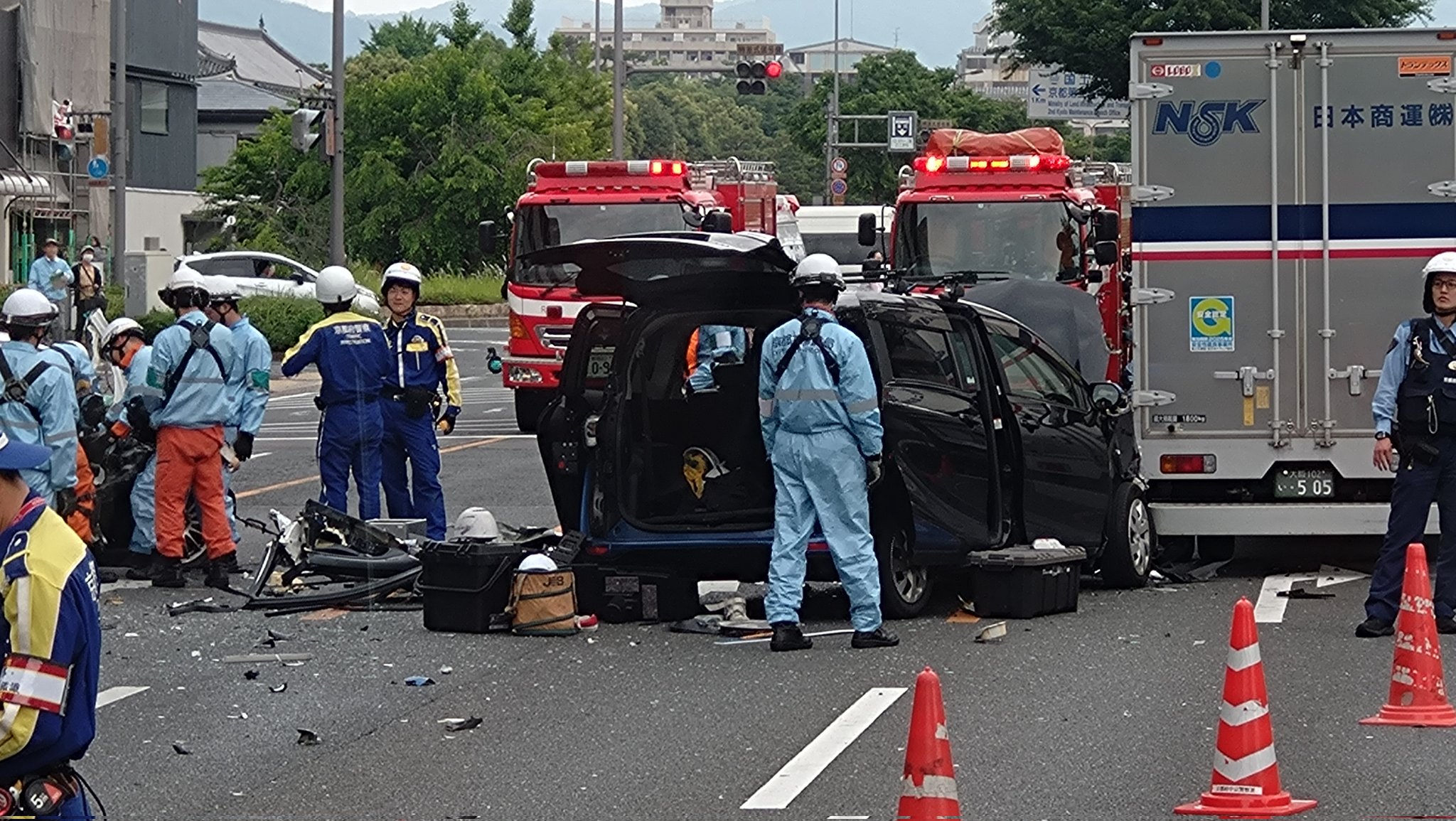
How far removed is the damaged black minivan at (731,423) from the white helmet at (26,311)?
2.49 metres

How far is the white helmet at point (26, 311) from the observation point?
1177 cm

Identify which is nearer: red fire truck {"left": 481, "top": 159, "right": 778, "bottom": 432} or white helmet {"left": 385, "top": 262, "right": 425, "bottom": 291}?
white helmet {"left": 385, "top": 262, "right": 425, "bottom": 291}

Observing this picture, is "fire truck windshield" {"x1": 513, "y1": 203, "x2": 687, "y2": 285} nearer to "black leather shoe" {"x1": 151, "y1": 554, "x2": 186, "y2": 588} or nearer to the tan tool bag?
"black leather shoe" {"x1": 151, "y1": 554, "x2": 186, "y2": 588}

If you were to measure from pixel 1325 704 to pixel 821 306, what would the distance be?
307 cm

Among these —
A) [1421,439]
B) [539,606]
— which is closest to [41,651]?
[539,606]

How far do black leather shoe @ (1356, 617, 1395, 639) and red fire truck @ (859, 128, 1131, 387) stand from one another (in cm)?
961

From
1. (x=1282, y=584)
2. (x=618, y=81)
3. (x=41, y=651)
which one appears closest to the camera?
(x=41, y=651)

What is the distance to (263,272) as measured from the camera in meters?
44.5

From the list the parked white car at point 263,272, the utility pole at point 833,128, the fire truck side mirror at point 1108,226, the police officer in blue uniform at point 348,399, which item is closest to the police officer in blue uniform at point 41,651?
the police officer in blue uniform at point 348,399

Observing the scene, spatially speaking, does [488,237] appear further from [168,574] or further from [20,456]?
[20,456]

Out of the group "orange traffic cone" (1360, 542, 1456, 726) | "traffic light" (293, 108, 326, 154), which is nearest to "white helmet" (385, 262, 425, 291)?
"orange traffic cone" (1360, 542, 1456, 726)

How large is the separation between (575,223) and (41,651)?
1924 cm

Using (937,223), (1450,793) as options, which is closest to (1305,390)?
(1450,793)

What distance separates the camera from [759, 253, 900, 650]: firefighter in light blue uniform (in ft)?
36.5
